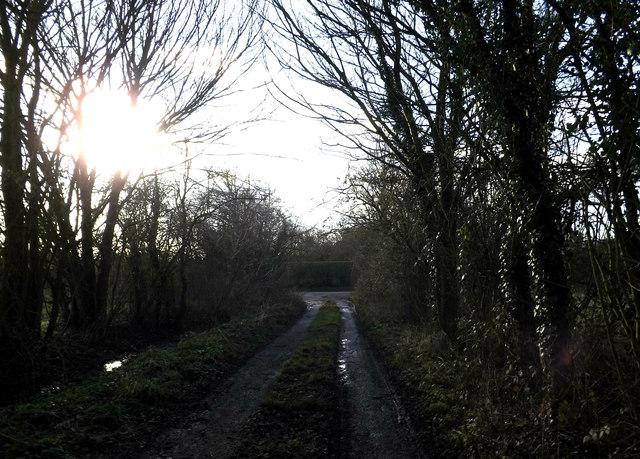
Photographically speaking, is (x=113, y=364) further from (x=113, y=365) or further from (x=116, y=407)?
(x=116, y=407)

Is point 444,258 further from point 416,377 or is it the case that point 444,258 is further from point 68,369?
point 68,369

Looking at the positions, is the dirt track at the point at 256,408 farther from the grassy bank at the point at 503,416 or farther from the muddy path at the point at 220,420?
the grassy bank at the point at 503,416

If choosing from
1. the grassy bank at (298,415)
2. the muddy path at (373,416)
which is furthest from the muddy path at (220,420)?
the muddy path at (373,416)

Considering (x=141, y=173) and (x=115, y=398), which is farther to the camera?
(x=141, y=173)

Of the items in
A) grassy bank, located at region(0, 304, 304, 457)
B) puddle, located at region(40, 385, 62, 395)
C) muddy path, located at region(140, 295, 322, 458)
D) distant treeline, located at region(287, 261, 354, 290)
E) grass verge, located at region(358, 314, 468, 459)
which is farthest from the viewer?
distant treeline, located at region(287, 261, 354, 290)

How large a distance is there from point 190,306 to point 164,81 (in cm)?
955

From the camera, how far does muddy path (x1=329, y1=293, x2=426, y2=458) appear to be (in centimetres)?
614

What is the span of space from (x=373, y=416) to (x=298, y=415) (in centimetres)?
111

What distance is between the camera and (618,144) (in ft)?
16.0

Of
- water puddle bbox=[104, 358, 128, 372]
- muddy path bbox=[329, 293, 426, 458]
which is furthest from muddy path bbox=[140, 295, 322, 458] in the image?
water puddle bbox=[104, 358, 128, 372]

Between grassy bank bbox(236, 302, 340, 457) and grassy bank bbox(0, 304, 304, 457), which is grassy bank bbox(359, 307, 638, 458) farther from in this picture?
grassy bank bbox(0, 304, 304, 457)

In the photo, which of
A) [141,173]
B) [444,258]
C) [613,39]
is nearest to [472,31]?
[613,39]

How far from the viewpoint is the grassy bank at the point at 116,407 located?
5.84 metres

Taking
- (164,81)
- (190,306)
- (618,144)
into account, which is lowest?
(190,306)
